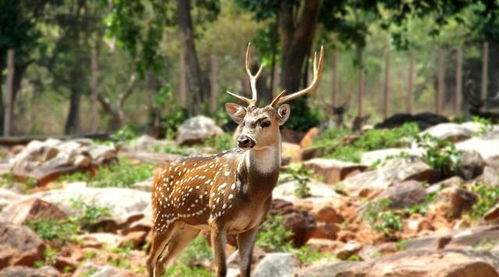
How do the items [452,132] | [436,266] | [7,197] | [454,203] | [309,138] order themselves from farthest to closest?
1. [309,138]
2. [452,132]
3. [7,197]
4. [454,203]
5. [436,266]

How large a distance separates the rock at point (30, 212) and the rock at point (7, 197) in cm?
83

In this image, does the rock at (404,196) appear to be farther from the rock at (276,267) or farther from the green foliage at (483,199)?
the rock at (276,267)

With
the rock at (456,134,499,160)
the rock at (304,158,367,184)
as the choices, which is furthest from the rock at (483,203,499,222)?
the rock at (304,158,367,184)

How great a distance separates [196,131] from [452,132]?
5.87 meters

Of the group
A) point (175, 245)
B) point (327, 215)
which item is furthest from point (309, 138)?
point (175, 245)

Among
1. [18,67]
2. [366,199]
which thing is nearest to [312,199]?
[366,199]

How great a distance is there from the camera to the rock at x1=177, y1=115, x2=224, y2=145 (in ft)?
72.4

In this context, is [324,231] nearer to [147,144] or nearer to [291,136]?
[291,136]

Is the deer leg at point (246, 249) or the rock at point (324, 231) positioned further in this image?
the rock at point (324, 231)

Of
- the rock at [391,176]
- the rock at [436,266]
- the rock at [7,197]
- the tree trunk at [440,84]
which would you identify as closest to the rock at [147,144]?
the rock at [7,197]

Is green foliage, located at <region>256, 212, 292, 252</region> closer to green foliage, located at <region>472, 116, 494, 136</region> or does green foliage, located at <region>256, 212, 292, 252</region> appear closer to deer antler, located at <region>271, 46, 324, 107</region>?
deer antler, located at <region>271, 46, 324, 107</region>

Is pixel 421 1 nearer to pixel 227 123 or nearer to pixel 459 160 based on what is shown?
pixel 227 123

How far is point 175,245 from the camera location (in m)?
8.54

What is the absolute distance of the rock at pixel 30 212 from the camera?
12953 mm
